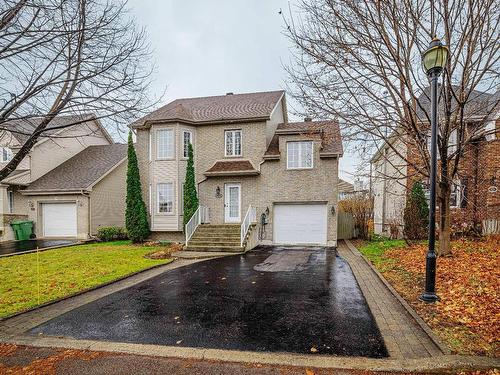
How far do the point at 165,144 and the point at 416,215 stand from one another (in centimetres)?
1388

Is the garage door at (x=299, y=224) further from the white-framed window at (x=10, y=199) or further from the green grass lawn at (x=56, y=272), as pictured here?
the white-framed window at (x=10, y=199)

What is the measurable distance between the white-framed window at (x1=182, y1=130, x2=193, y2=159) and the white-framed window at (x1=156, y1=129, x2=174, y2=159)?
63 centimetres

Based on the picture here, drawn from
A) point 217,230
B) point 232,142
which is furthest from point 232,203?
point 232,142

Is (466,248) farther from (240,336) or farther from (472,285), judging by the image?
(240,336)

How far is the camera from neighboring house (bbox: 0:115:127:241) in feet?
62.7

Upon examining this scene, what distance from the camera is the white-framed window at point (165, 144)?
16.8 meters

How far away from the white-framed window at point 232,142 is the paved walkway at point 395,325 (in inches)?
430

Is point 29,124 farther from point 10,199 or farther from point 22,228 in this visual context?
point 10,199

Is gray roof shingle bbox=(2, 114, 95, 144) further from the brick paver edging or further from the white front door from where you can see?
the white front door

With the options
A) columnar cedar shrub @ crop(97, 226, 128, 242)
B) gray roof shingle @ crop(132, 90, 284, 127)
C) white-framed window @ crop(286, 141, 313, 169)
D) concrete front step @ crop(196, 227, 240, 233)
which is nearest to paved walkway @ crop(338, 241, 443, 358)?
concrete front step @ crop(196, 227, 240, 233)

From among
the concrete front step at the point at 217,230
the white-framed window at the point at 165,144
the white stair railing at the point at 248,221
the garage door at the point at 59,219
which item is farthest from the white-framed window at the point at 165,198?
the garage door at the point at 59,219

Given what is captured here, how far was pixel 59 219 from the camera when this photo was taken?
19688 mm

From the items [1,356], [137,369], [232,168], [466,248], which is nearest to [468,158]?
[466,248]

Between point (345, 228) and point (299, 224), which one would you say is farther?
point (345, 228)
